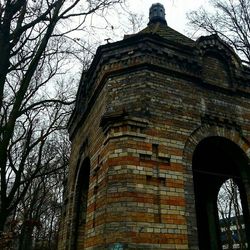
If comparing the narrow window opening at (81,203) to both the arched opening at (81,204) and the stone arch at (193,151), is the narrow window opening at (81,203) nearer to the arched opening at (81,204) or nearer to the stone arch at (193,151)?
the arched opening at (81,204)

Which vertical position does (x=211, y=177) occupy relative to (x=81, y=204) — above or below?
above

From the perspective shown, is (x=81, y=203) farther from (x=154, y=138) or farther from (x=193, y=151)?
(x=193, y=151)

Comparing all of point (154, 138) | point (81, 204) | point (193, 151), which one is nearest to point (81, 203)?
point (81, 204)

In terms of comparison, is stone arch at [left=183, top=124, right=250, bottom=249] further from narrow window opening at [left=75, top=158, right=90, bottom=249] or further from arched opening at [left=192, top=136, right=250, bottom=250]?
narrow window opening at [left=75, top=158, right=90, bottom=249]

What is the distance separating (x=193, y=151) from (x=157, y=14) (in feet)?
21.5

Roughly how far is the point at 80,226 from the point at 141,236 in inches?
162

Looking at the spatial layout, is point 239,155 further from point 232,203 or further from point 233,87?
point 232,203

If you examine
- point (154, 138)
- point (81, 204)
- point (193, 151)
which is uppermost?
point (154, 138)

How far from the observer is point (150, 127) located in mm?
6496

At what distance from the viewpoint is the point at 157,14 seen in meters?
11.3

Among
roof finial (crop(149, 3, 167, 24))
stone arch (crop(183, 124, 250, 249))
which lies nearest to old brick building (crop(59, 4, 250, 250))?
stone arch (crop(183, 124, 250, 249))

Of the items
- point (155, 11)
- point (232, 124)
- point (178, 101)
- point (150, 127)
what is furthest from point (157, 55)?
point (155, 11)

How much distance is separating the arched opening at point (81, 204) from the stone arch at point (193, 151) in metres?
3.32

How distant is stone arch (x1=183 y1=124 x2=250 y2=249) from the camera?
19.5 feet
